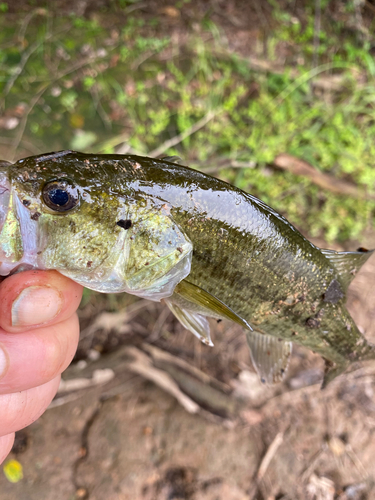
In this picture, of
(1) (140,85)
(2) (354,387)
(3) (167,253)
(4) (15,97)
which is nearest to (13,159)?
(4) (15,97)

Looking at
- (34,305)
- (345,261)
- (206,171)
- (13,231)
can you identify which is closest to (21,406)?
(34,305)

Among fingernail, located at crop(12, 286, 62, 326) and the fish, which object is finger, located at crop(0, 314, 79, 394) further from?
the fish

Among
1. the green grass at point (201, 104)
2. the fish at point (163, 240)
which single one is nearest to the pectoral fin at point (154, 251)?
the fish at point (163, 240)

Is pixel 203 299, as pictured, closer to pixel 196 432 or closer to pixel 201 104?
pixel 196 432

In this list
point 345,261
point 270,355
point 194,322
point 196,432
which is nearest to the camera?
point 194,322

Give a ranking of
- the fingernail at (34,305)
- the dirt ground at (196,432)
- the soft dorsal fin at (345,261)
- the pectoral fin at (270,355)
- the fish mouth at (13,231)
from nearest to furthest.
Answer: the fish mouth at (13,231) → the fingernail at (34,305) → the soft dorsal fin at (345,261) → the pectoral fin at (270,355) → the dirt ground at (196,432)

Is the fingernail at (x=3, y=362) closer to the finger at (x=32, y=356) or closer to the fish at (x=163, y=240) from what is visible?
the finger at (x=32, y=356)
